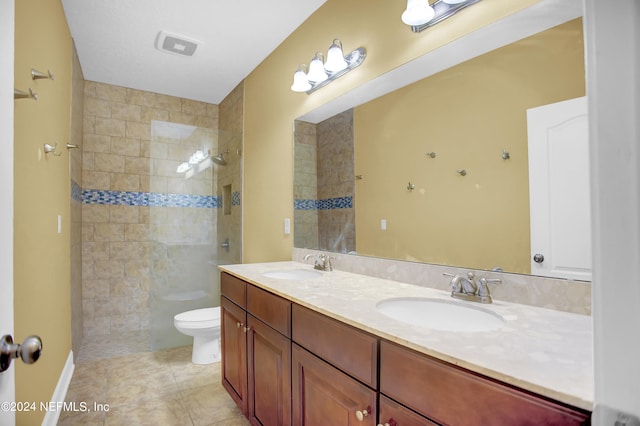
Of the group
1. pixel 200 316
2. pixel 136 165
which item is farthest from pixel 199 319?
pixel 136 165

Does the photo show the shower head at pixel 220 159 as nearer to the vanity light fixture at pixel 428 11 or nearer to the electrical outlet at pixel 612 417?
the vanity light fixture at pixel 428 11

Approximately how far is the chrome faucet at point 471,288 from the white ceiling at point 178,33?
6.35ft

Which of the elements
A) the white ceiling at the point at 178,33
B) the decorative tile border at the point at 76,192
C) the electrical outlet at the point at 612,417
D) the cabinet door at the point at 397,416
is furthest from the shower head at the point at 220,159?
the electrical outlet at the point at 612,417

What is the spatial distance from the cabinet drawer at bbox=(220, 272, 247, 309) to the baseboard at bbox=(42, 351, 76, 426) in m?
1.07

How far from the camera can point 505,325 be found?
3.07ft

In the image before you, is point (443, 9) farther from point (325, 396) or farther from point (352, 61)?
point (325, 396)

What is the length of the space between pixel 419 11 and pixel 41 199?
6.38 ft

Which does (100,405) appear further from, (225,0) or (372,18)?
(372,18)

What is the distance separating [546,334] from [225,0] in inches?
94.6

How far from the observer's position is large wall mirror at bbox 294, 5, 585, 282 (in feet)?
3.70

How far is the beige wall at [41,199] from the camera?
127cm

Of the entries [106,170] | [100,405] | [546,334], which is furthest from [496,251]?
[106,170]

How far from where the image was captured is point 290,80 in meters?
2.51

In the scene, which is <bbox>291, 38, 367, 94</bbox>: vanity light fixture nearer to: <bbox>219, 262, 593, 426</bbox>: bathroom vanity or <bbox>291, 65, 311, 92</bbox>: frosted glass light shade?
<bbox>291, 65, 311, 92</bbox>: frosted glass light shade
